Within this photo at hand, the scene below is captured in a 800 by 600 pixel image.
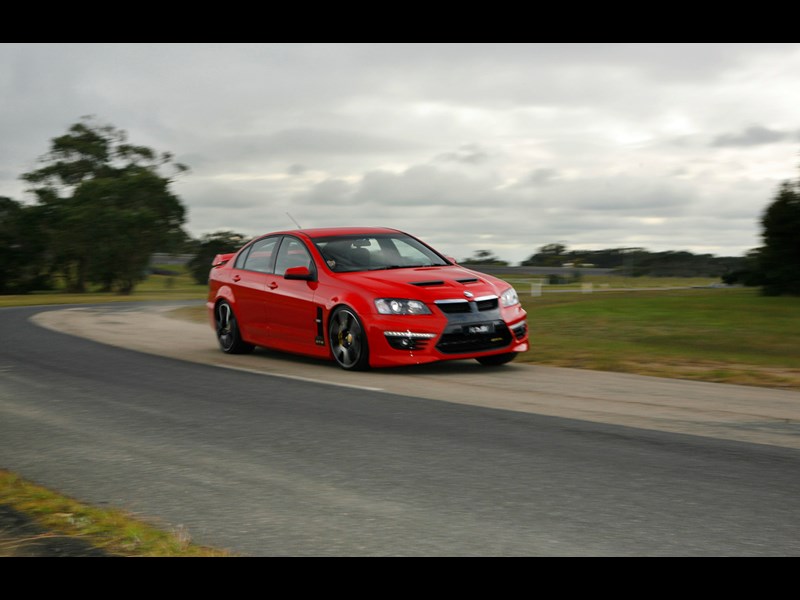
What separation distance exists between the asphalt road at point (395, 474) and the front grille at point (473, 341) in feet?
5.84

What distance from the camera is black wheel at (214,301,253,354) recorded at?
13.9 m

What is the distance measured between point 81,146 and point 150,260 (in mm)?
13210

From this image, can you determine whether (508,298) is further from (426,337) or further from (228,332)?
(228,332)

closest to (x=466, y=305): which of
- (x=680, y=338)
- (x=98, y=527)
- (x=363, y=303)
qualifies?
(x=363, y=303)

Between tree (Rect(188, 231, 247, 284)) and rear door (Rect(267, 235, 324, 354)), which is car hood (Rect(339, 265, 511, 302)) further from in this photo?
tree (Rect(188, 231, 247, 284))

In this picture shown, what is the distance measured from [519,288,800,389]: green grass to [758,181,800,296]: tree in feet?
1.90

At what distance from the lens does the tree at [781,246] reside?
23250mm

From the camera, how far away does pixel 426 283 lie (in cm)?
1159

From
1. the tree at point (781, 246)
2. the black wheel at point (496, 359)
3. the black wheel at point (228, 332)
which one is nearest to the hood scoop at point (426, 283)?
the black wheel at point (496, 359)

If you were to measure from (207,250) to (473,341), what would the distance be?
165ft

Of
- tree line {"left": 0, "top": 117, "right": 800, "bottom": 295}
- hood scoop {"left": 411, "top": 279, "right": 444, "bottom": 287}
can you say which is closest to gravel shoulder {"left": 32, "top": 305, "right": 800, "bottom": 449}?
hood scoop {"left": 411, "top": 279, "right": 444, "bottom": 287}

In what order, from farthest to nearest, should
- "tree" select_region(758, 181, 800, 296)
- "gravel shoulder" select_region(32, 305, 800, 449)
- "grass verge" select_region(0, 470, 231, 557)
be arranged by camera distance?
1. "tree" select_region(758, 181, 800, 296)
2. "gravel shoulder" select_region(32, 305, 800, 449)
3. "grass verge" select_region(0, 470, 231, 557)

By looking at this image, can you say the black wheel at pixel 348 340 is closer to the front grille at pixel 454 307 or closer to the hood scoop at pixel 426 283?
the hood scoop at pixel 426 283
